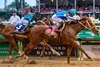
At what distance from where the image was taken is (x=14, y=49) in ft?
55.4

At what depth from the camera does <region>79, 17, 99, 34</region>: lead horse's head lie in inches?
577

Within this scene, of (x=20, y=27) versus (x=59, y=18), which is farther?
(x=20, y=27)

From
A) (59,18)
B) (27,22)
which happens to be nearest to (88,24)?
(59,18)

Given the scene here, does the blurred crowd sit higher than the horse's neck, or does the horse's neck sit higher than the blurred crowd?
the blurred crowd

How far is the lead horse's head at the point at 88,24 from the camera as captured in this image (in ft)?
48.1

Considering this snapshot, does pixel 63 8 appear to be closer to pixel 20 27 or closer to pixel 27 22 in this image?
pixel 27 22

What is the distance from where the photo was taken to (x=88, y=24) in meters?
14.8

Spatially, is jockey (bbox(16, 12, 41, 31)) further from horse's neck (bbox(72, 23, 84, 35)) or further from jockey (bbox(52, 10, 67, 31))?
horse's neck (bbox(72, 23, 84, 35))

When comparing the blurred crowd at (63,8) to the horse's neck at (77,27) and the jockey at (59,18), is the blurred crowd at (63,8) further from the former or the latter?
the horse's neck at (77,27)

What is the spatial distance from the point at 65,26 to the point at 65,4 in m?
13.3

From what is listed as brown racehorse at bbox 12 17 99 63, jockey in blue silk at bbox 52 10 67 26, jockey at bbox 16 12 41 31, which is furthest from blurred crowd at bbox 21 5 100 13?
brown racehorse at bbox 12 17 99 63

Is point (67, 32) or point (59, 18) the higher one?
point (59, 18)

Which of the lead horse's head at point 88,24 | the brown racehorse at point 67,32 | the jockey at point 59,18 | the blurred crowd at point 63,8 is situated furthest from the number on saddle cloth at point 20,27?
the blurred crowd at point 63,8

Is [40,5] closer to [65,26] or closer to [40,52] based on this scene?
[40,52]
